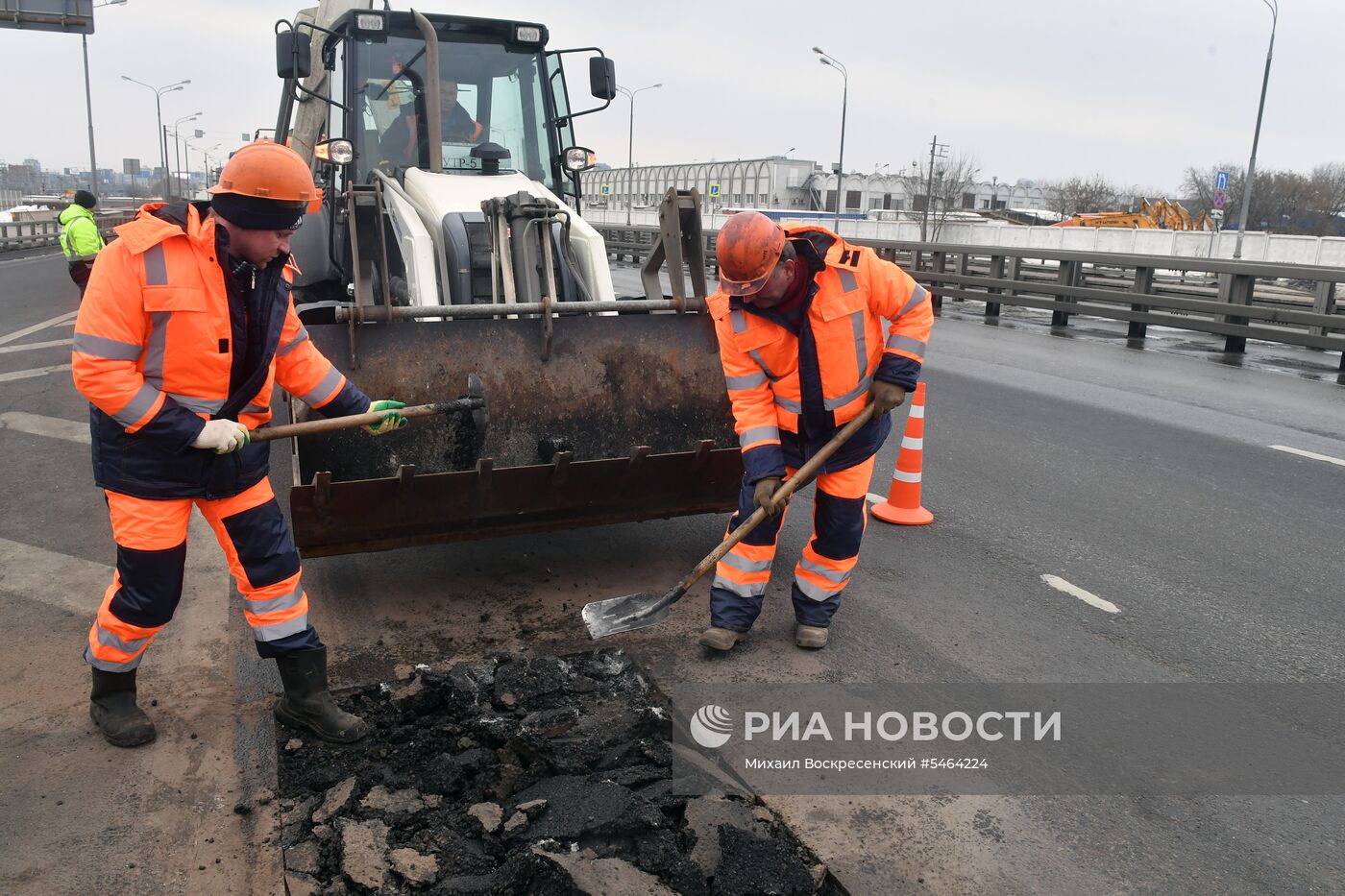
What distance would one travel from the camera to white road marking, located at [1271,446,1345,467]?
22.2 feet

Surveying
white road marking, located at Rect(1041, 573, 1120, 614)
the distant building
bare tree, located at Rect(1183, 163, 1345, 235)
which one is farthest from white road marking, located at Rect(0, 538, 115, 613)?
the distant building

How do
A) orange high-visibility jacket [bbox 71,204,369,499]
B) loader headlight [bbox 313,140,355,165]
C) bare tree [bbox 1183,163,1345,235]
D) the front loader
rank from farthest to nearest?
bare tree [bbox 1183,163,1345,235] → loader headlight [bbox 313,140,355,165] → the front loader → orange high-visibility jacket [bbox 71,204,369,499]

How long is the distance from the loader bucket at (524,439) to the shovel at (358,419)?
263 mm

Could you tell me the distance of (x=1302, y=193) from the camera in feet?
155

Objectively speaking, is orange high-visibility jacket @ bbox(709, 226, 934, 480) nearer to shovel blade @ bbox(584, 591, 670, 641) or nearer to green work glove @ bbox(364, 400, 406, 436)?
shovel blade @ bbox(584, 591, 670, 641)

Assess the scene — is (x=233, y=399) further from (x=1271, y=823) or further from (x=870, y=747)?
(x=1271, y=823)

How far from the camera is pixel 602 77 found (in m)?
6.55

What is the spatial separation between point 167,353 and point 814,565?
7.84ft

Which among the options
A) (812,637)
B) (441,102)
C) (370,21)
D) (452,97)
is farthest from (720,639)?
(370,21)

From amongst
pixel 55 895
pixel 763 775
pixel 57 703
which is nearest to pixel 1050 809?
pixel 763 775

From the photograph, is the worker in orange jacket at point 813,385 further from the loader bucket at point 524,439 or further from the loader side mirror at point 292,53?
the loader side mirror at point 292,53

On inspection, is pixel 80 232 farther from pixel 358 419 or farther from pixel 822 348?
pixel 822 348

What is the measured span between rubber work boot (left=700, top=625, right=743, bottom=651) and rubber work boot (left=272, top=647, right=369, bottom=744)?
4.21 ft

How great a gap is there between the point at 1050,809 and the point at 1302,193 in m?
54.4
